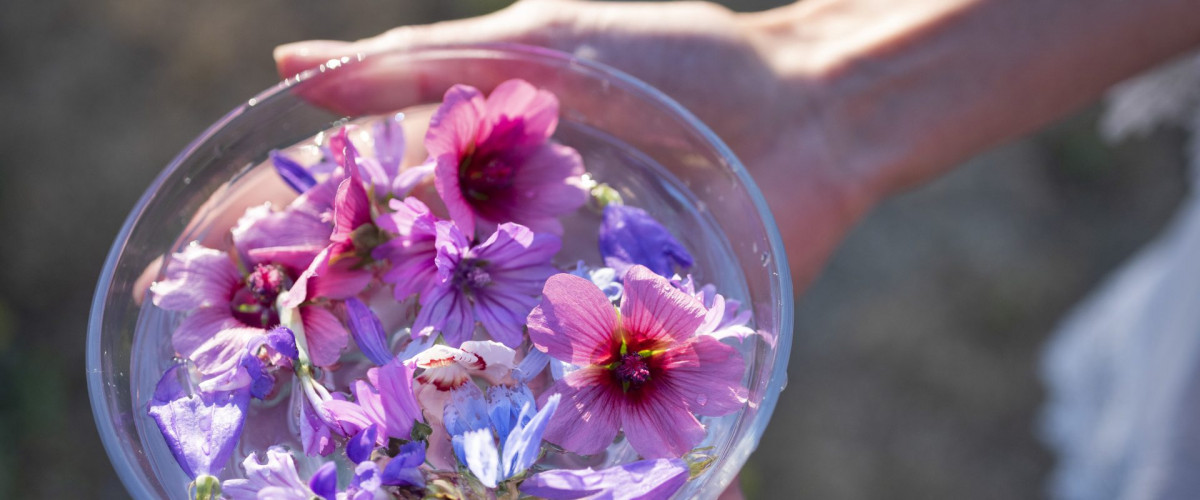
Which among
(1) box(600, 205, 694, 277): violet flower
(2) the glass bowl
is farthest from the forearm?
(1) box(600, 205, 694, 277): violet flower

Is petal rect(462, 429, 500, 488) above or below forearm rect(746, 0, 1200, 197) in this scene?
below

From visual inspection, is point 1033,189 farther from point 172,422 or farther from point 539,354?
point 172,422

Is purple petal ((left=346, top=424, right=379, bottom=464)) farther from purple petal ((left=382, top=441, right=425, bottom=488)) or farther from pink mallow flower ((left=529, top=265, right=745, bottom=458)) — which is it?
pink mallow flower ((left=529, top=265, right=745, bottom=458))

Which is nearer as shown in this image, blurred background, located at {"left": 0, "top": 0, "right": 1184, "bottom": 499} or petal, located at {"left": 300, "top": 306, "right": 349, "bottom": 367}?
petal, located at {"left": 300, "top": 306, "right": 349, "bottom": 367}

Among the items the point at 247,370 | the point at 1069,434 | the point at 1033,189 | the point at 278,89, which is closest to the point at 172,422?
the point at 247,370

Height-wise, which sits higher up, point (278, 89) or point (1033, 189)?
point (1033, 189)
